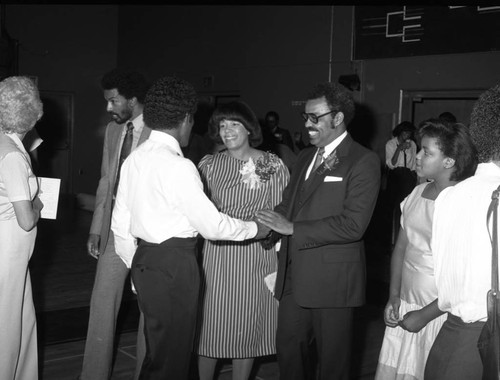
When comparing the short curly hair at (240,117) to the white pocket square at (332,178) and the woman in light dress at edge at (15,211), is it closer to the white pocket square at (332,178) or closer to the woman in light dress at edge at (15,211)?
the white pocket square at (332,178)

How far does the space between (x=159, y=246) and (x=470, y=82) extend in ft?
21.9

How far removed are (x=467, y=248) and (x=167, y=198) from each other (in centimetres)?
135

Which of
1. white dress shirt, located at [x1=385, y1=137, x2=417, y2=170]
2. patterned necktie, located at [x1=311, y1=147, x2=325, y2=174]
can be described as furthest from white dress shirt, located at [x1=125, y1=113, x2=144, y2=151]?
white dress shirt, located at [x1=385, y1=137, x2=417, y2=170]

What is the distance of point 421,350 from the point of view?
3291 millimetres

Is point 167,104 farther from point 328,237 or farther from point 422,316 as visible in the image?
point 422,316

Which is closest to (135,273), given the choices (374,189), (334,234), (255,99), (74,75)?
(334,234)

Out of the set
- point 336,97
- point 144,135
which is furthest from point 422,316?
point 144,135

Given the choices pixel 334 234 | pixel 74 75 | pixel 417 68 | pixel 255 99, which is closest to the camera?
pixel 334 234

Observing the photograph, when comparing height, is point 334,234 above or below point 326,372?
above

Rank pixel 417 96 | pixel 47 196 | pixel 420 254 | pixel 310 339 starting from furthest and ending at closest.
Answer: pixel 417 96 < pixel 310 339 < pixel 47 196 < pixel 420 254

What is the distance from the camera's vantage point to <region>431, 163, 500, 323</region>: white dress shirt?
7.01ft

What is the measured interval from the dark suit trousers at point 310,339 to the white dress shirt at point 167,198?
0.62m

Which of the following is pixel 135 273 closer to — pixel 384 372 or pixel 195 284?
pixel 195 284

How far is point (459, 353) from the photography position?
2.21 meters
